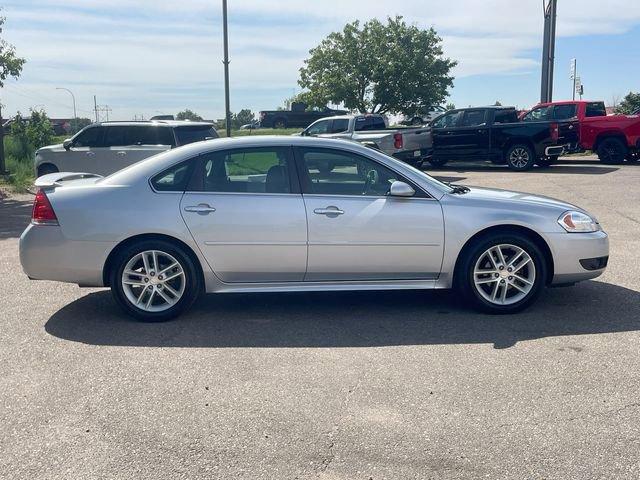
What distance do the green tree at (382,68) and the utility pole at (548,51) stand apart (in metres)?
7.20

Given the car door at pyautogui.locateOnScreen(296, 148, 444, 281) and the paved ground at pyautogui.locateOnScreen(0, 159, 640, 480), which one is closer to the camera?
the paved ground at pyautogui.locateOnScreen(0, 159, 640, 480)

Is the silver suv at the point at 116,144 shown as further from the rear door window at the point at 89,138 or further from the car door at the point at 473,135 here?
the car door at the point at 473,135

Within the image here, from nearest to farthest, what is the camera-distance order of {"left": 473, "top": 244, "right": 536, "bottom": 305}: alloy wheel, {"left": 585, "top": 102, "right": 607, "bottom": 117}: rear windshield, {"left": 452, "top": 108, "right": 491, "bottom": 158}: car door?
1. {"left": 473, "top": 244, "right": 536, "bottom": 305}: alloy wheel
2. {"left": 452, "top": 108, "right": 491, "bottom": 158}: car door
3. {"left": 585, "top": 102, "right": 607, "bottom": 117}: rear windshield

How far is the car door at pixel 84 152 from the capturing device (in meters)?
15.1

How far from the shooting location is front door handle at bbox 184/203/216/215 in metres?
5.91

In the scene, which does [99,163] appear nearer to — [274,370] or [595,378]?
[274,370]

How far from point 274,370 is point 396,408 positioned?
3.26 ft

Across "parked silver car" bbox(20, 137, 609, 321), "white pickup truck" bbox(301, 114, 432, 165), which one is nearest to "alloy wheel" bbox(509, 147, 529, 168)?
"white pickup truck" bbox(301, 114, 432, 165)

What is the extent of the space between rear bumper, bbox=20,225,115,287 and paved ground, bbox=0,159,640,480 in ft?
1.37

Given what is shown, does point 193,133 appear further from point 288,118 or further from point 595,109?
point 288,118

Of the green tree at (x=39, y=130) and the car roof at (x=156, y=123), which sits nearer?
the car roof at (x=156, y=123)

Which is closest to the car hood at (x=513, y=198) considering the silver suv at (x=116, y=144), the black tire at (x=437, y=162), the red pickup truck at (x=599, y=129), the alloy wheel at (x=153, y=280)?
the alloy wheel at (x=153, y=280)

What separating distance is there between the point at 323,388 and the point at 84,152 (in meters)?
12.0

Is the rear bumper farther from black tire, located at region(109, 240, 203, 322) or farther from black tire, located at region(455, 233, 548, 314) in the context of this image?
black tire, located at region(455, 233, 548, 314)
